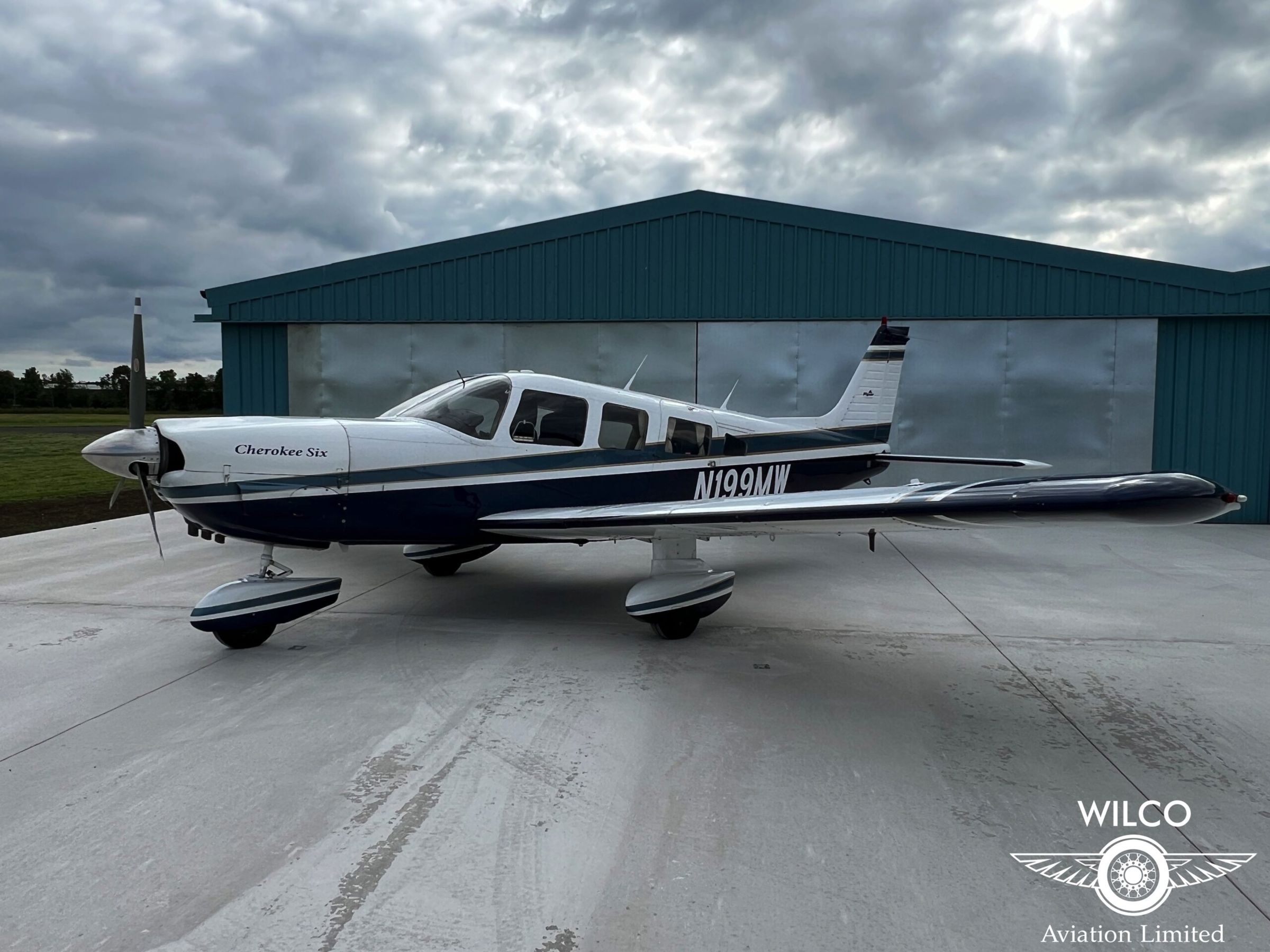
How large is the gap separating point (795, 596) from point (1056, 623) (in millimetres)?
2156

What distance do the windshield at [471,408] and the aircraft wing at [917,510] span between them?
0.74 metres

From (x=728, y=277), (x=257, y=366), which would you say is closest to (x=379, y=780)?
(x=728, y=277)

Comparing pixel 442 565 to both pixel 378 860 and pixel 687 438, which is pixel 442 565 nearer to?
pixel 687 438

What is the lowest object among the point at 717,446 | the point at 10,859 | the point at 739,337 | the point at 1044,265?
the point at 10,859

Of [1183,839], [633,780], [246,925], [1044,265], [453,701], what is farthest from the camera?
[1044,265]

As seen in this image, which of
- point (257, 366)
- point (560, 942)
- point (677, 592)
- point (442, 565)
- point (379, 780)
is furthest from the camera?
point (257, 366)

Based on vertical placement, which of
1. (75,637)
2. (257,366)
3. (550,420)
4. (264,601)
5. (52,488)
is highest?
(257,366)

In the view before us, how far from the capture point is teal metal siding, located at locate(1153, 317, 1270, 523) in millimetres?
12086

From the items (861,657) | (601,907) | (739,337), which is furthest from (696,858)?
(739,337)

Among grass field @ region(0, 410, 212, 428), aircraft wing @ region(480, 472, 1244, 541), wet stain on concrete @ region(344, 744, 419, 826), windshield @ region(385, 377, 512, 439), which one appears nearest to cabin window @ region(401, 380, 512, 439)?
windshield @ region(385, 377, 512, 439)

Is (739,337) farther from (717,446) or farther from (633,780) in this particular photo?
(633,780)

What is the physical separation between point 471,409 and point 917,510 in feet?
12.2

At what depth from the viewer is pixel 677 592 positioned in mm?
5453

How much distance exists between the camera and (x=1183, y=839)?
114 inches
